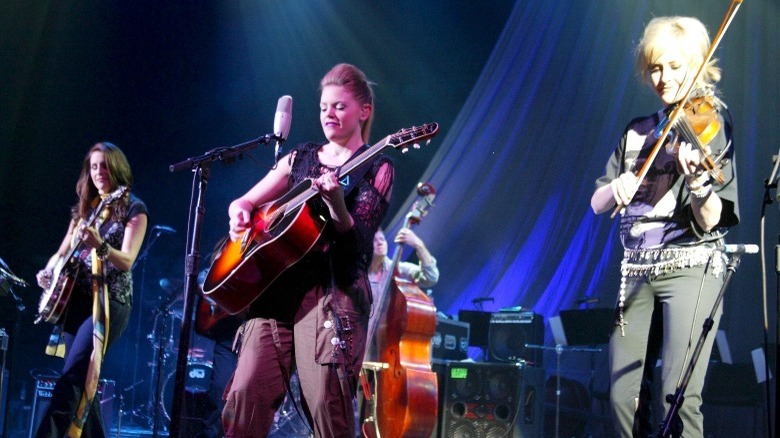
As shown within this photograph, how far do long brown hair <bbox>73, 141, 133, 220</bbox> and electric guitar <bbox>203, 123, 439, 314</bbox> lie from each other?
1.99 meters

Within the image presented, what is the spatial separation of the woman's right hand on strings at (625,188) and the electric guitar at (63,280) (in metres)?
2.93

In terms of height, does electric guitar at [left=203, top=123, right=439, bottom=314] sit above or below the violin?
below

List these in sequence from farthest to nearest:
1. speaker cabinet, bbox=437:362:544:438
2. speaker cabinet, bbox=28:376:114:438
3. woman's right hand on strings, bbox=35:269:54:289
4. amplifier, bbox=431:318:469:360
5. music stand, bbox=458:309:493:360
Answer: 1. music stand, bbox=458:309:493:360
2. amplifier, bbox=431:318:469:360
3. speaker cabinet, bbox=437:362:544:438
4. speaker cabinet, bbox=28:376:114:438
5. woman's right hand on strings, bbox=35:269:54:289

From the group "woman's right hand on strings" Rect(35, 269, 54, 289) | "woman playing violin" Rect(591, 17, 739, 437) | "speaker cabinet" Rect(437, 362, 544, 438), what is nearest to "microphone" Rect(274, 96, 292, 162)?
"woman playing violin" Rect(591, 17, 739, 437)

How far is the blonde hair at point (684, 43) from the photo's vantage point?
110 inches

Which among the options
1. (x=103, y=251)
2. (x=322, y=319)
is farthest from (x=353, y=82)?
(x=103, y=251)

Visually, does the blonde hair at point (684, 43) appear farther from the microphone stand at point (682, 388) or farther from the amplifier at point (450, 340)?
the amplifier at point (450, 340)

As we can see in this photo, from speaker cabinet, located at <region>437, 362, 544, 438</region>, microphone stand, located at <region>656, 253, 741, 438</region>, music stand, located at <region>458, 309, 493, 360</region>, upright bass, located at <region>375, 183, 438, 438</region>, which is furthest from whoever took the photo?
music stand, located at <region>458, 309, 493, 360</region>

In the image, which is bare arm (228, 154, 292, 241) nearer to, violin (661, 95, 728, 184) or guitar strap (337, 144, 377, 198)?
guitar strap (337, 144, 377, 198)

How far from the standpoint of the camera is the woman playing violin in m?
2.61

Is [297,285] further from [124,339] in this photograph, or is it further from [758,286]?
[124,339]

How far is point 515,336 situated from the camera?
7.12 metres

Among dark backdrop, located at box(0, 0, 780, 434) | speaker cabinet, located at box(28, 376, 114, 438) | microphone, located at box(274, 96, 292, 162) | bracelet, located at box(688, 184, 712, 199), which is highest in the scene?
dark backdrop, located at box(0, 0, 780, 434)

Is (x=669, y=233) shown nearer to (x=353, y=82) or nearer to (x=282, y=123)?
(x=353, y=82)
